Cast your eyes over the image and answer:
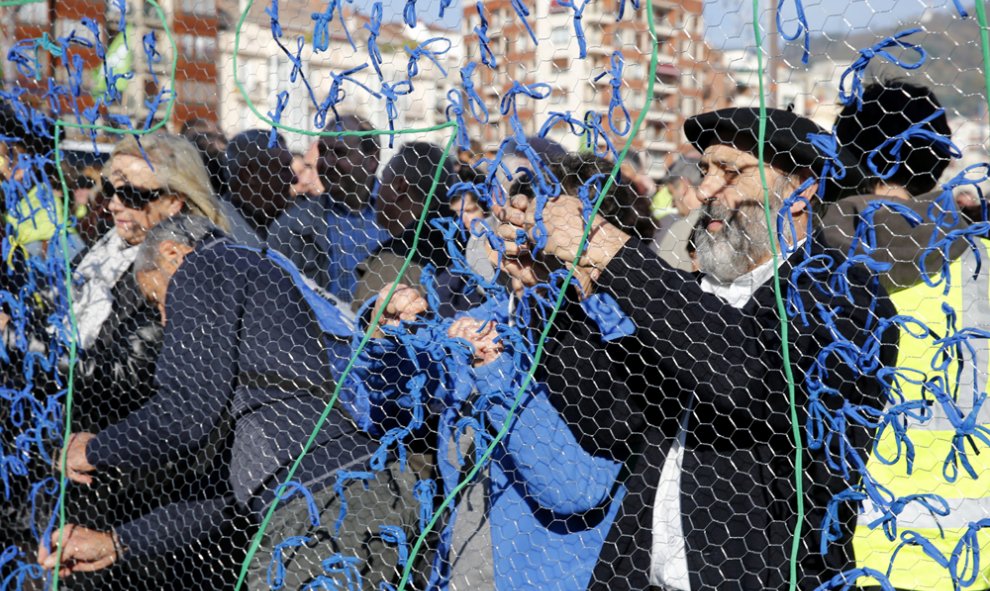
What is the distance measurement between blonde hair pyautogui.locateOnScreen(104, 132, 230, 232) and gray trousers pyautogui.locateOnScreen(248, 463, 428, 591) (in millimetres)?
625

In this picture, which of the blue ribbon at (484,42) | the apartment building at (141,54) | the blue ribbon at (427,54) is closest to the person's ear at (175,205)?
the apartment building at (141,54)

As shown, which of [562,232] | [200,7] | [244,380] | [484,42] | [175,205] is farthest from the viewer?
[200,7]

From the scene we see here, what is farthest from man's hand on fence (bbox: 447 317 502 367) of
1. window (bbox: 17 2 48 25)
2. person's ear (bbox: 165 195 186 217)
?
window (bbox: 17 2 48 25)

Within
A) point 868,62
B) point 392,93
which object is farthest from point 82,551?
point 868,62

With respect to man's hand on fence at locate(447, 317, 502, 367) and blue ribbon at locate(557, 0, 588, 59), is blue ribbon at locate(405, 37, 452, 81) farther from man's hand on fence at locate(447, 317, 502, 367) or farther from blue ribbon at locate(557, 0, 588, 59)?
man's hand on fence at locate(447, 317, 502, 367)

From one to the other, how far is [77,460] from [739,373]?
147cm

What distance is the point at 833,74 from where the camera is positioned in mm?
1284

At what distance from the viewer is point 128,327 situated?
211cm

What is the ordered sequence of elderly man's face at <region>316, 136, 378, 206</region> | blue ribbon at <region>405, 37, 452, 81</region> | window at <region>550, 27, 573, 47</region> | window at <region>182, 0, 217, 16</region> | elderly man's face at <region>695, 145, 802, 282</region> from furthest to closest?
window at <region>182, 0, 217, 16</region> < elderly man's face at <region>316, 136, 378, 206</region> < blue ribbon at <region>405, 37, 452, 81</region> < window at <region>550, 27, 573, 47</region> < elderly man's face at <region>695, 145, 802, 282</region>

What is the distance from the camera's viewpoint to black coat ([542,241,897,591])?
1.32 m

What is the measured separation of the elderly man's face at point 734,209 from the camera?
4.49 feet

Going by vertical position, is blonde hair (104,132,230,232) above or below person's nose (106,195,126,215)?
above

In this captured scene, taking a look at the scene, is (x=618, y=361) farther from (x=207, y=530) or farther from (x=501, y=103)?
(x=207, y=530)

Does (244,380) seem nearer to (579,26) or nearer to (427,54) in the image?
(427,54)
